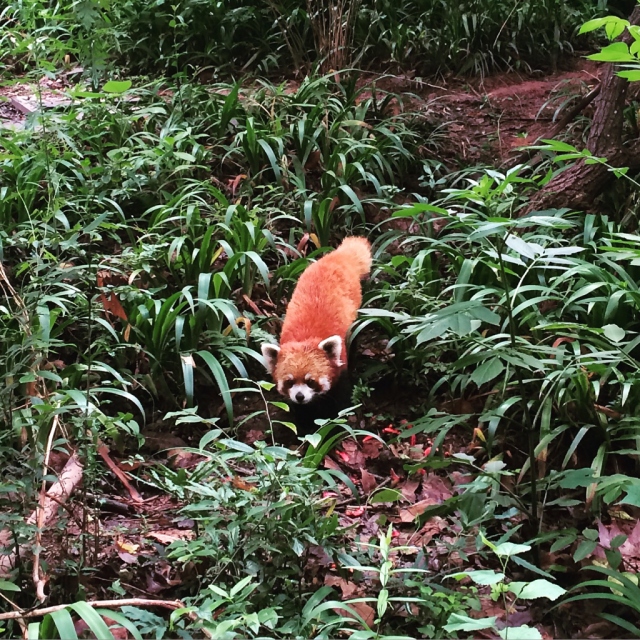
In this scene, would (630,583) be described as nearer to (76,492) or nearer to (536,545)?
(536,545)

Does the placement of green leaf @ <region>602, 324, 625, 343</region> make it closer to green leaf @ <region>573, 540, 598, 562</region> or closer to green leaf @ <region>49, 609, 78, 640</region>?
green leaf @ <region>573, 540, 598, 562</region>

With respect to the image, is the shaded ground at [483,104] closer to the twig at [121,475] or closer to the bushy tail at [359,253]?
the bushy tail at [359,253]

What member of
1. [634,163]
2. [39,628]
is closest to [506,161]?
[634,163]

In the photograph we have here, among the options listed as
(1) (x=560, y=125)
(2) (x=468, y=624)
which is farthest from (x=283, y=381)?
(1) (x=560, y=125)

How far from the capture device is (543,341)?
3.14m

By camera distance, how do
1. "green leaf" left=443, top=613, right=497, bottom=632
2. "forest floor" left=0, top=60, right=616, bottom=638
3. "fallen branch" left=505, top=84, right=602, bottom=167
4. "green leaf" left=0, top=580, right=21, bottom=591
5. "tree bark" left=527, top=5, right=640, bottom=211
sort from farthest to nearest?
"fallen branch" left=505, top=84, right=602, bottom=167 < "tree bark" left=527, top=5, right=640, bottom=211 < "forest floor" left=0, top=60, right=616, bottom=638 < "green leaf" left=0, top=580, right=21, bottom=591 < "green leaf" left=443, top=613, right=497, bottom=632

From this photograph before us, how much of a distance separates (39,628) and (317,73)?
5.66m

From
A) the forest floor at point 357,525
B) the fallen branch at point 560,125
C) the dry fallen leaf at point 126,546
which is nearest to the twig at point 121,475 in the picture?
the forest floor at point 357,525

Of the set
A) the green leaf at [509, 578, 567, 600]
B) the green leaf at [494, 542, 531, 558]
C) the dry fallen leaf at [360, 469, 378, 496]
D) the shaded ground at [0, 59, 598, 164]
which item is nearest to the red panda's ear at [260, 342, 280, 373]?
the dry fallen leaf at [360, 469, 378, 496]

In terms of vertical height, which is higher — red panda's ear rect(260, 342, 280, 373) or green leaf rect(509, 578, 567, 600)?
green leaf rect(509, 578, 567, 600)

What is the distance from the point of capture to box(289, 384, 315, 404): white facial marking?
342 cm

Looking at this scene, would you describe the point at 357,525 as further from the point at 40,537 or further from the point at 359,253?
the point at 359,253

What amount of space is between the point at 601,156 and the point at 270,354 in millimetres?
2720

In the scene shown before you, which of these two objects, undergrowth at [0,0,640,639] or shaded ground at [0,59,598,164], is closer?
undergrowth at [0,0,640,639]
